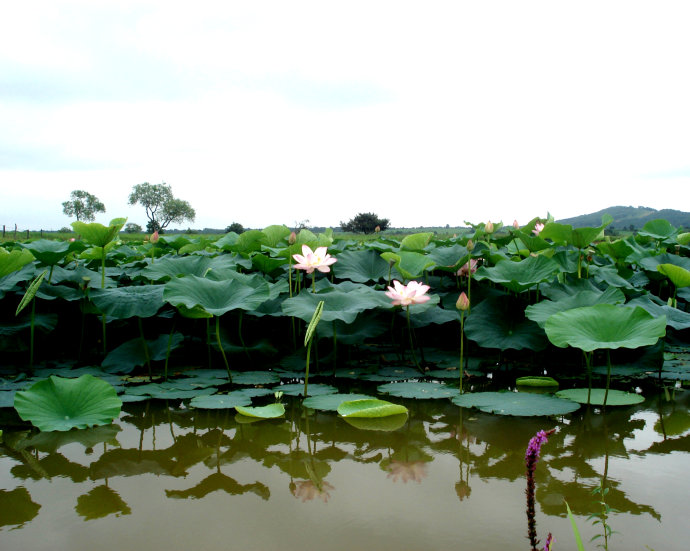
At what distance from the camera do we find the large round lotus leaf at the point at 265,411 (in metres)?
1.71

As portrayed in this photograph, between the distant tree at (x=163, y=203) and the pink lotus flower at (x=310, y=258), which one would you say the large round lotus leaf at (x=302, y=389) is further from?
the distant tree at (x=163, y=203)

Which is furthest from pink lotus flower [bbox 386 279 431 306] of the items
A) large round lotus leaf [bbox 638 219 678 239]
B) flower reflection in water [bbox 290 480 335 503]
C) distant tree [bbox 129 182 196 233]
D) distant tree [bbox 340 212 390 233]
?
distant tree [bbox 129 182 196 233]

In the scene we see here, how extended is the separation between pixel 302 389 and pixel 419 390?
0.46 m

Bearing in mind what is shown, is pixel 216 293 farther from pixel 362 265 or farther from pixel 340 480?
pixel 340 480

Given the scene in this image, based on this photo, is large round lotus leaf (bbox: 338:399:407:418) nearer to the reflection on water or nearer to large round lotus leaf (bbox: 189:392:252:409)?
the reflection on water

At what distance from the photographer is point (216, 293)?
2.32 meters

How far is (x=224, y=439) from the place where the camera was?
155cm

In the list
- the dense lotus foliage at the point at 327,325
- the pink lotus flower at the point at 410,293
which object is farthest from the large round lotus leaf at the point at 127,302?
the pink lotus flower at the point at 410,293

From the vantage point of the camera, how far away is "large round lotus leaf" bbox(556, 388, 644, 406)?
1901 millimetres

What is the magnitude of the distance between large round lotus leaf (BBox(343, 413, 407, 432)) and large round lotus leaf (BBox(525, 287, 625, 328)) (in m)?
0.78

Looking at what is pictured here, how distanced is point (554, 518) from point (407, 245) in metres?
2.29

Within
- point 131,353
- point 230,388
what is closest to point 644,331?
point 230,388

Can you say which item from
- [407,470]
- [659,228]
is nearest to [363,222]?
[659,228]

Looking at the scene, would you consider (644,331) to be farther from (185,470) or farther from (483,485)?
(185,470)
